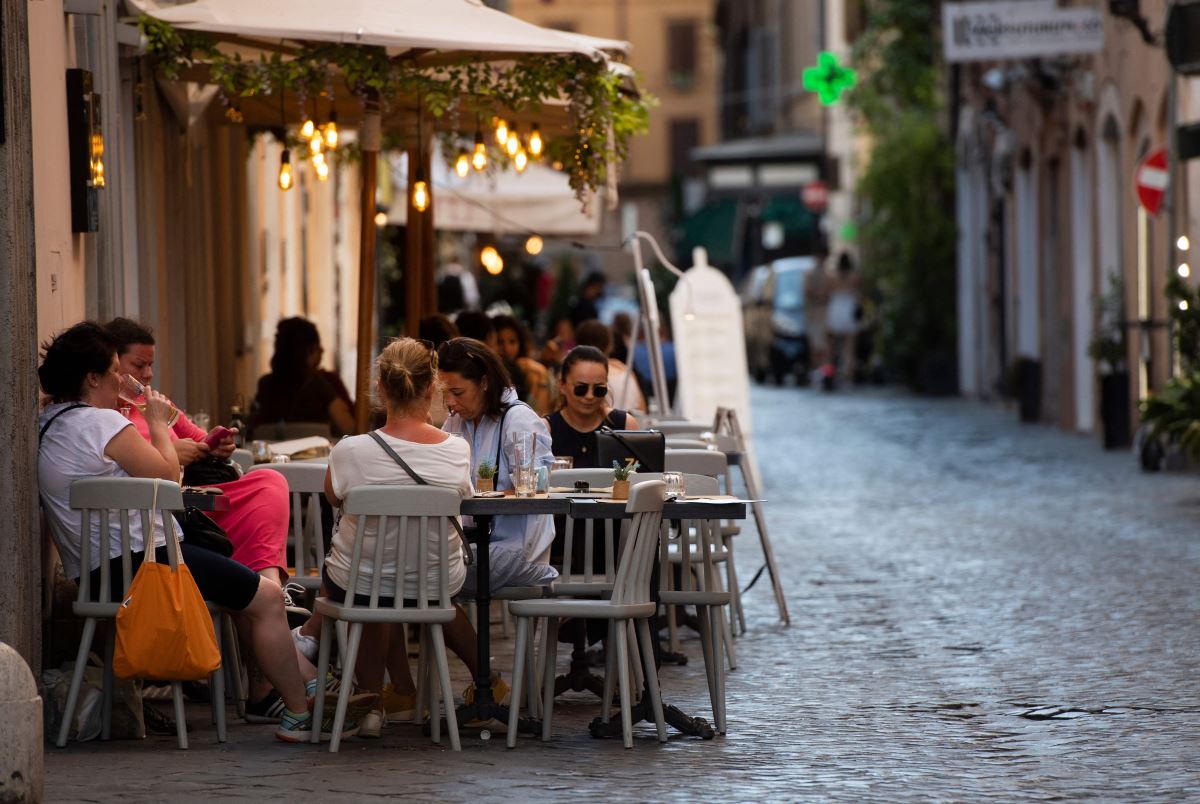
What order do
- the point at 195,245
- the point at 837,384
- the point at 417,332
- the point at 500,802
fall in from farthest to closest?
the point at 837,384
the point at 195,245
the point at 417,332
the point at 500,802

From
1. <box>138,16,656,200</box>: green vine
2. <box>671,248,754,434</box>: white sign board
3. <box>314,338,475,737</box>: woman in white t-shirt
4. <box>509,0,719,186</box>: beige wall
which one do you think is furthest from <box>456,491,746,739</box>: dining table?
<box>509,0,719,186</box>: beige wall

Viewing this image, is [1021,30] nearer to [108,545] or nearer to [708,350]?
[708,350]

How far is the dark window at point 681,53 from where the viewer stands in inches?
3088

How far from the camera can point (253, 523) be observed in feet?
27.8

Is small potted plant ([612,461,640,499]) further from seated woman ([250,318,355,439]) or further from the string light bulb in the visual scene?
seated woman ([250,318,355,439])

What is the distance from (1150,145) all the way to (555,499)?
1436 cm

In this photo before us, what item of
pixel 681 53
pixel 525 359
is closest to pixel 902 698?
pixel 525 359

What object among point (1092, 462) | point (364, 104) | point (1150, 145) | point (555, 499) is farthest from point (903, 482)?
point (555, 499)

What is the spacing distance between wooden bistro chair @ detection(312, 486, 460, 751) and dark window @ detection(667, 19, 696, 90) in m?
71.9

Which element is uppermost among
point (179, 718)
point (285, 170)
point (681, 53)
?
point (681, 53)

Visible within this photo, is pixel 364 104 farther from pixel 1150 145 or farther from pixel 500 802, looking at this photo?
pixel 1150 145

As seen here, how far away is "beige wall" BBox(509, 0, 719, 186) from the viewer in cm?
7756

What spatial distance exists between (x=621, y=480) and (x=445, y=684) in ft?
3.06

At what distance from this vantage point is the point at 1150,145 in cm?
2078
